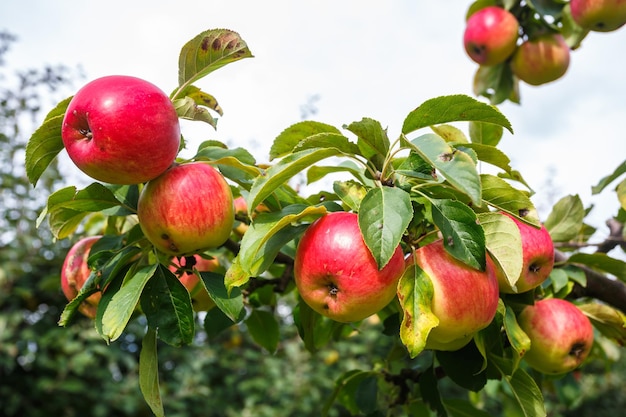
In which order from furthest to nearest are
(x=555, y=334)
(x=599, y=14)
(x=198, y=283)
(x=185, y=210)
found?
(x=599, y=14) → (x=198, y=283) → (x=555, y=334) → (x=185, y=210)

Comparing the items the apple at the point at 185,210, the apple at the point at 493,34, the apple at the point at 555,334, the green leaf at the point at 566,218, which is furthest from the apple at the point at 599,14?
the apple at the point at 185,210

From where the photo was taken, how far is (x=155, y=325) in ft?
2.68

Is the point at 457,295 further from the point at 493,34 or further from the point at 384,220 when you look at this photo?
the point at 493,34

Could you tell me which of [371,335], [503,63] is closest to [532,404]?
[503,63]

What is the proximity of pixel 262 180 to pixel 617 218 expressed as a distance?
878 mm

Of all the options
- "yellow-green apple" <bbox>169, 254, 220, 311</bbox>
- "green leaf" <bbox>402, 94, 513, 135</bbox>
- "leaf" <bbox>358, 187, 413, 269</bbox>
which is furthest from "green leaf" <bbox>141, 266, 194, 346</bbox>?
"green leaf" <bbox>402, 94, 513, 135</bbox>

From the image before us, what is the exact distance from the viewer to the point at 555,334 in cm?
91

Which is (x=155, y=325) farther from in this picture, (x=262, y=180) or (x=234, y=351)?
(x=234, y=351)

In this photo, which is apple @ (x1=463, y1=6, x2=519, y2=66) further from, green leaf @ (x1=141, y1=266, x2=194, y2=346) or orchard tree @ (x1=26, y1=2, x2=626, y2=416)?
green leaf @ (x1=141, y1=266, x2=194, y2=346)

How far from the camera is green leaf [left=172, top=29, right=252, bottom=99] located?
2.72 feet

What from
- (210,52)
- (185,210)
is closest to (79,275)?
(185,210)

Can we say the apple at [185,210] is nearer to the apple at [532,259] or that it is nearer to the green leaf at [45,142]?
the green leaf at [45,142]

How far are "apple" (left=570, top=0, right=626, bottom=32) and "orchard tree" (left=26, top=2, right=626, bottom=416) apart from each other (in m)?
0.93

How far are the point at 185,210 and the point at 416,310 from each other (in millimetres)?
336
